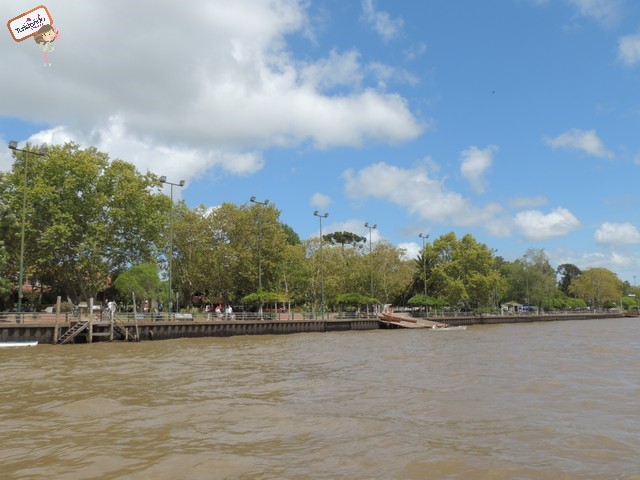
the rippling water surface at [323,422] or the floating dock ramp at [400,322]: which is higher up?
the rippling water surface at [323,422]

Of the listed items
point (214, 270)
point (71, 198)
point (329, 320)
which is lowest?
point (329, 320)

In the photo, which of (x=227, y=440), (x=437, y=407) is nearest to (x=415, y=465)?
(x=227, y=440)

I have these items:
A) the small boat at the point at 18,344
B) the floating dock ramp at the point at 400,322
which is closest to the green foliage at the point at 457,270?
the floating dock ramp at the point at 400,322

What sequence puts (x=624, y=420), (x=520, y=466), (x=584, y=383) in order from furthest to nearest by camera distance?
(x=584, y=383), (x=624, y=420), (x=520, y=466)

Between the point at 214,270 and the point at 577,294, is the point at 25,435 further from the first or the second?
the point at 577,294

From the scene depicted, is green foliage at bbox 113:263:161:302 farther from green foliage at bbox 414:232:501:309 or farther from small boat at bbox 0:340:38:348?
green foliage at bbox 414:232:501:309

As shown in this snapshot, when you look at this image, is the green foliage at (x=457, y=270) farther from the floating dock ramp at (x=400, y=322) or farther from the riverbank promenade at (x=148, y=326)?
the riverbank promenade at (x=148, y=326)

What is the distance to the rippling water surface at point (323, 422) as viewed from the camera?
21.5 feet

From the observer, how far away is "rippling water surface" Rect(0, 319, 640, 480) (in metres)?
6.57

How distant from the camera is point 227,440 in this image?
7.85m

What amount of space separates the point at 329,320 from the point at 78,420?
3914 cm

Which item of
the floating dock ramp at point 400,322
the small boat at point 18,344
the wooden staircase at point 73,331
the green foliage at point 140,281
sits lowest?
the floating dock ramp at point 400,322

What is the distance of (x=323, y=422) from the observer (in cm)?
900

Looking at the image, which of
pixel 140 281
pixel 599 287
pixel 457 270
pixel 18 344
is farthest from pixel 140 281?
pixel 599 287
